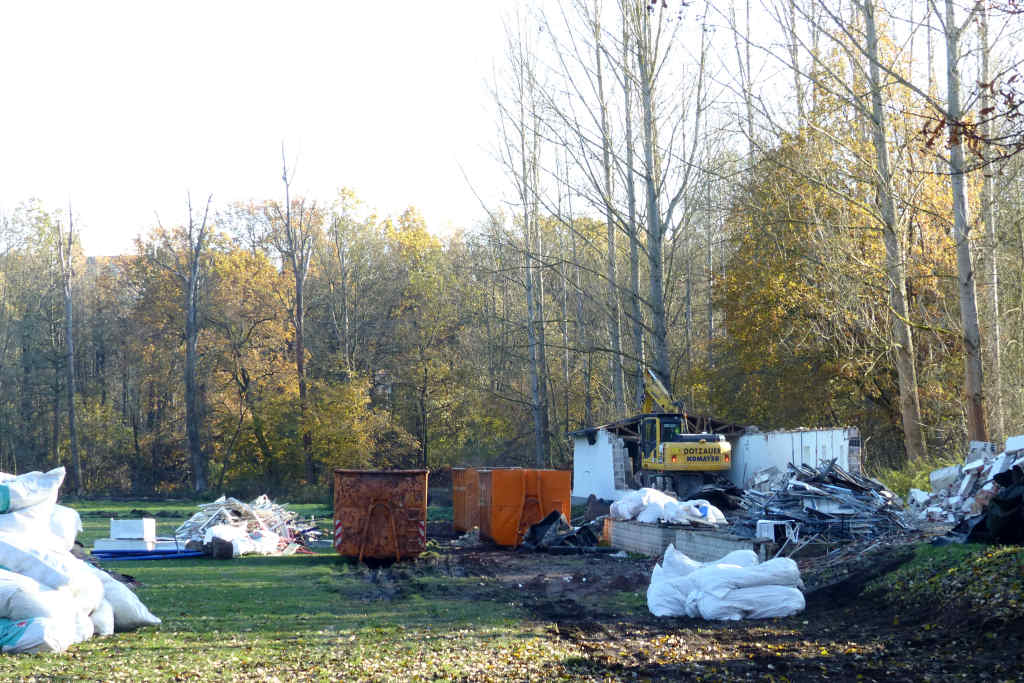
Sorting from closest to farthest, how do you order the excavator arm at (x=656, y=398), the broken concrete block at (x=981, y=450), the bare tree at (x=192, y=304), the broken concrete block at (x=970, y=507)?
the broken concrete block at (x=970, y=507) < the broken concrete block at (x=981, y=450) < the excavator arm at (x=656, y=398) < the bare tree at (x=192, y=304)

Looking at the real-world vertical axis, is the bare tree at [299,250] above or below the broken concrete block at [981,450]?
above

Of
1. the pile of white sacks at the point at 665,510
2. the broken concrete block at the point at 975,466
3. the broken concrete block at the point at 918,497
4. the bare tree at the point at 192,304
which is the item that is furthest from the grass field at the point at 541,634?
the bare tree at the point at 192,304

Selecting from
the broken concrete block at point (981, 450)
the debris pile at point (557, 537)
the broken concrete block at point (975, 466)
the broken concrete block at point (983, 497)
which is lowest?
the debris pile at point (557, 537)

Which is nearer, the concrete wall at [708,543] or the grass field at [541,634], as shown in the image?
the grass field at [541,634]

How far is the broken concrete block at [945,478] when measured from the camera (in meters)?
17.9

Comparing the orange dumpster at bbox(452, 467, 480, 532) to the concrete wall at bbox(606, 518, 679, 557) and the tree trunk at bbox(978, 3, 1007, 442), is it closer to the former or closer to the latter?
the concrete wall at bbox(606, 518, 679, 557)

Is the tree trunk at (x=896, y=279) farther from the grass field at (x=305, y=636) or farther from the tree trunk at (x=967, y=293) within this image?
the grass field at (x=305, y=636)

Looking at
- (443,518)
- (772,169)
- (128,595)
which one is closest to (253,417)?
(443,518)

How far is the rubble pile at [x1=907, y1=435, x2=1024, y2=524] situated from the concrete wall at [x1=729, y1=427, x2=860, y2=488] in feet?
5.49

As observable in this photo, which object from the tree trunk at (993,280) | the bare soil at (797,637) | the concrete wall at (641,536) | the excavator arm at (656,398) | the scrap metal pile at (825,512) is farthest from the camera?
the excavator arm at (656,398)

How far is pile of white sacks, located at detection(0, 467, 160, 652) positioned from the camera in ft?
27.7

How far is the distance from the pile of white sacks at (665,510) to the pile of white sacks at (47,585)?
10.7 meters

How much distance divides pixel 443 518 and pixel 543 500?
10.4m

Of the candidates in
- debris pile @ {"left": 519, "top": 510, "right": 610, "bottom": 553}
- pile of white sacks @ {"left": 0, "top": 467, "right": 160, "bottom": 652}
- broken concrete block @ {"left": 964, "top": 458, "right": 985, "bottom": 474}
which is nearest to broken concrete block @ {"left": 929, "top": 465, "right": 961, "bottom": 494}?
broken concrete block @ {"left": 964, "top": 458, "right": 985, "bottom": 474}
